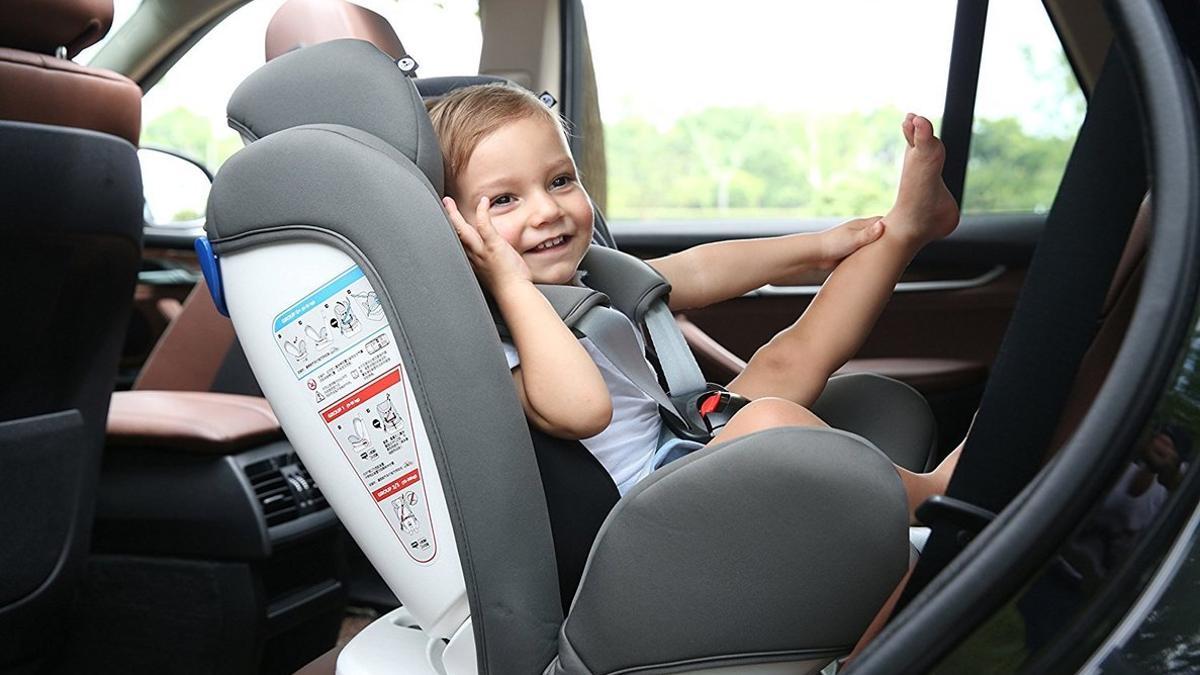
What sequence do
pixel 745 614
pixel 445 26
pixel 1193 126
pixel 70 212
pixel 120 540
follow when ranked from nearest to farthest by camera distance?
pixel 1193 126, pixel 745 614, pixel 70 212, pixel 120 540, pixel 445 26

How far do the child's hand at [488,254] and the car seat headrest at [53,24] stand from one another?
2.33ft

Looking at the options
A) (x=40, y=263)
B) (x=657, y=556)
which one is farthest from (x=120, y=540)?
(x=657, y=556)

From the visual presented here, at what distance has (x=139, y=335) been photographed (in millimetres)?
3281

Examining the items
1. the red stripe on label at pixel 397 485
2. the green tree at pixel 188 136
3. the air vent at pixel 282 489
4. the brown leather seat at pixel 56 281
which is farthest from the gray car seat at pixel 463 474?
the green tree at pixel 188 136

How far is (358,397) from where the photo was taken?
121 cm

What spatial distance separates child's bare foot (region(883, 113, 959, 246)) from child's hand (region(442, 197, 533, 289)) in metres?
0.45

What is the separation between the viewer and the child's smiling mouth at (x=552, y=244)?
4.67 feet

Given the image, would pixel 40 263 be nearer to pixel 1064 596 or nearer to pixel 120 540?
pixel 120 540

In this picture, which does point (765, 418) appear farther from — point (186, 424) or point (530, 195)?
point (186, 424)

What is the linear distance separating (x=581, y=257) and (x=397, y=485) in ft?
1.20

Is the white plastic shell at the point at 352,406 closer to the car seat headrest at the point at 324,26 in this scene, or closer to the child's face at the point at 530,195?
the child's face at the point at 530,195

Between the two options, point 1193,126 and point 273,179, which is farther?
point 273,179

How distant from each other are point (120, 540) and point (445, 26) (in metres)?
1.16

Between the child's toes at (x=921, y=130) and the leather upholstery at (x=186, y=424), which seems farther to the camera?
Result: the leather upholstery at (x=186, y=424)
